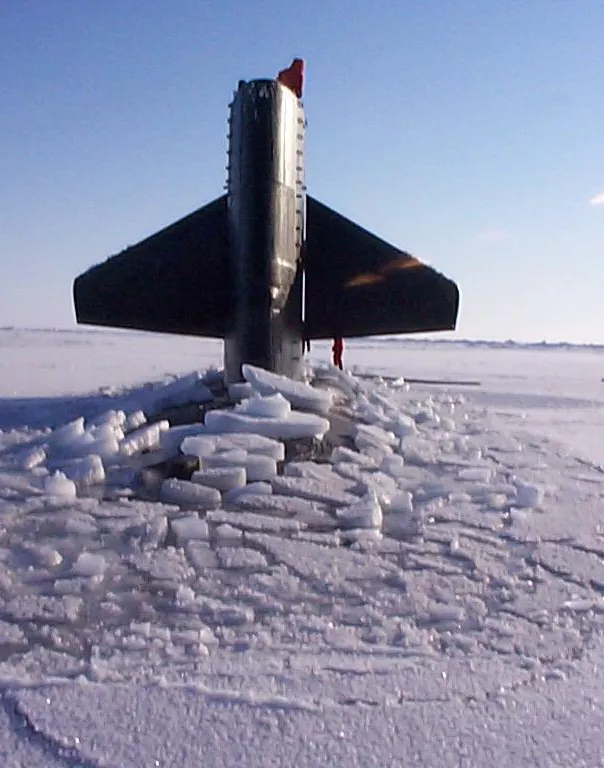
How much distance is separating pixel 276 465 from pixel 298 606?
1.94 m

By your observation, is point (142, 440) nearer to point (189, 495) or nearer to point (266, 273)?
point (189, 495)

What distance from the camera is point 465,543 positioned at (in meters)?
4.72

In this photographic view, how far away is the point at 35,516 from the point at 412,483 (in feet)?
8.59

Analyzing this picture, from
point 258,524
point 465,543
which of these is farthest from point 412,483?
point 258,524

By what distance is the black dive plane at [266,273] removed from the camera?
6.95m

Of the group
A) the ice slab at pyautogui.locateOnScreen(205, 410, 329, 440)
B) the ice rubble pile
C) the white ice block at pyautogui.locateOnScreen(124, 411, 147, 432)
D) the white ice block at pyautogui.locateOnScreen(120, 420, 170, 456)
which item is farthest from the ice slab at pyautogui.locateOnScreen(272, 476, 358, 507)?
the white ice block at pyautogui.locateOnScreen(124, 411, 147, 432)

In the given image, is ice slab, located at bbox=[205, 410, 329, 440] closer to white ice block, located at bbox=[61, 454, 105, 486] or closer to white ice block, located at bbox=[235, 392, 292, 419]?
white ice block, located at bbox=[235, 392, 292, 419]

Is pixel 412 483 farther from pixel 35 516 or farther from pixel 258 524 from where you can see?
pixel 35 516

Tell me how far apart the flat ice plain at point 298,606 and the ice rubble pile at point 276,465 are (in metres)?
0.02

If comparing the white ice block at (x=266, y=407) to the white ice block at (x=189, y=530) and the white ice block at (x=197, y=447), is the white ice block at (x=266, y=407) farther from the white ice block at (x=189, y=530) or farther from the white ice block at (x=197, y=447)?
the white ice block at (x=189, y=530)

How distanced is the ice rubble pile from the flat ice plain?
2cm

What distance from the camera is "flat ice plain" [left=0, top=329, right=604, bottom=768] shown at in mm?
2625

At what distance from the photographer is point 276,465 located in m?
5.62

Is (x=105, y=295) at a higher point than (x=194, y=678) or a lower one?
higher
